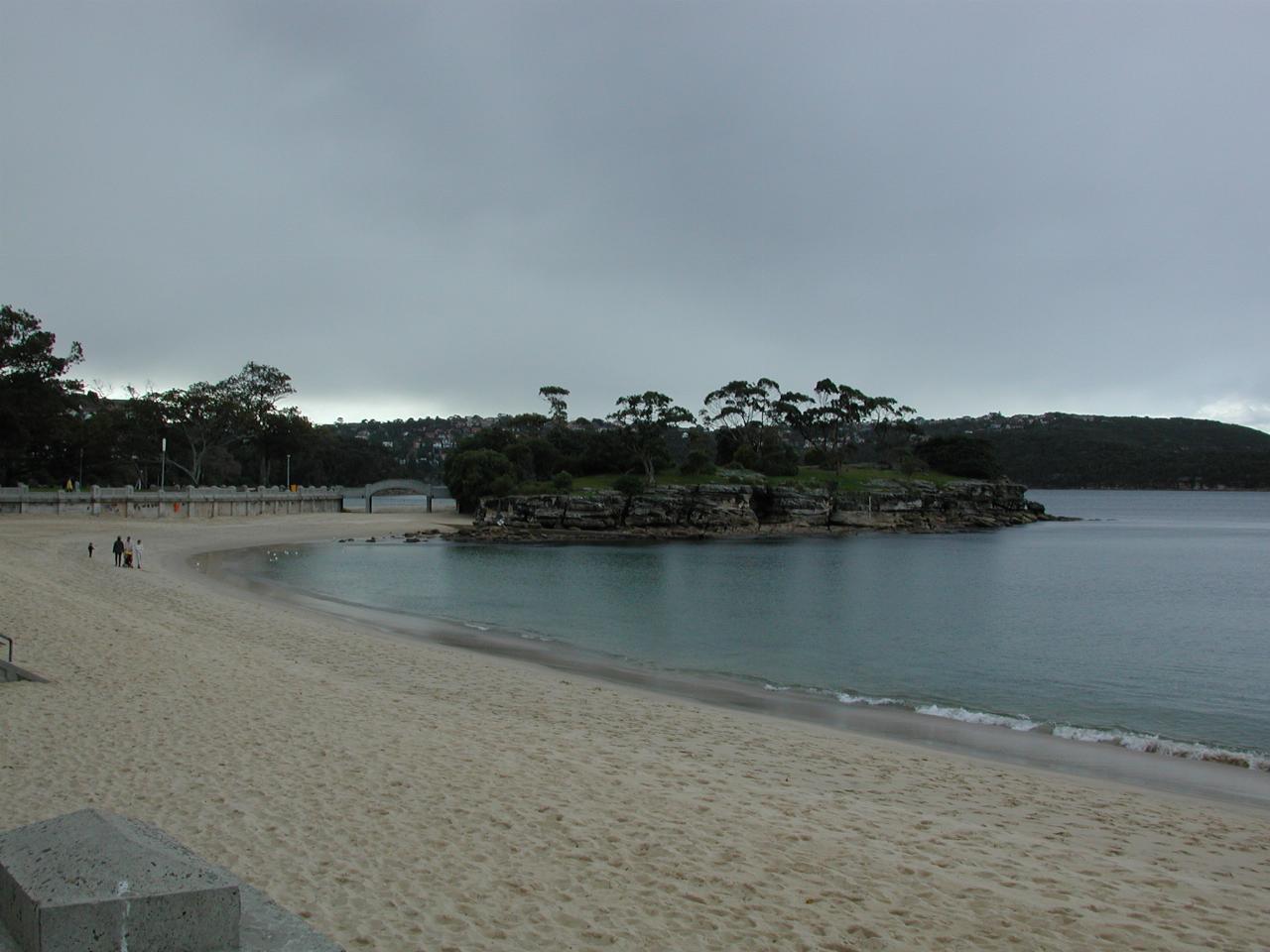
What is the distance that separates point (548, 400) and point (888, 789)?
105 meters

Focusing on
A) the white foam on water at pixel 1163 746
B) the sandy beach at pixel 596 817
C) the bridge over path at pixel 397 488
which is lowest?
the white foam on water at pixel 1163 746

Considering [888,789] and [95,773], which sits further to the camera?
[888,789]

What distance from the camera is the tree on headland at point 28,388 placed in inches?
2349

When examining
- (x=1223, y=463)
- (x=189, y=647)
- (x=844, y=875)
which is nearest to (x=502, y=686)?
(x=189, y=647)

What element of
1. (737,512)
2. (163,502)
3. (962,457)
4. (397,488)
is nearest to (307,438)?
(397,488)

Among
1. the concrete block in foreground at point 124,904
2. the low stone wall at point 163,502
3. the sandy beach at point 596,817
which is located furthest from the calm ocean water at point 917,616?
the low stone wall at point 163,502

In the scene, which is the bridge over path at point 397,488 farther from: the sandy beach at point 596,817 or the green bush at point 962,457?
the sandy beach at point 596,817

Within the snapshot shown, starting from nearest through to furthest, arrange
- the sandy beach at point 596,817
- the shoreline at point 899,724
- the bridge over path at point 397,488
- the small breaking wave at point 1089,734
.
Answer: the sandy beach at point 596,817, the shoreline at point 899,724, the small breaking wave at point 1089,734, the bridge over path at point 397,488

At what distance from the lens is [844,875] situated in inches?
265

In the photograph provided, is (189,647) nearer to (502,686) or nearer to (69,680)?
(69,680)

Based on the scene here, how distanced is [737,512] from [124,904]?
79.6 m

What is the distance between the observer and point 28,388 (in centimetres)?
6088

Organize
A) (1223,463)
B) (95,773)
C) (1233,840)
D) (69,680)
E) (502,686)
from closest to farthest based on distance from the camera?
(95,773)
(1233,840)
(69,680)
(502,686)
(1223,463)

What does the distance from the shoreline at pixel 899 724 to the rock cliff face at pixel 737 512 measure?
48106mm
